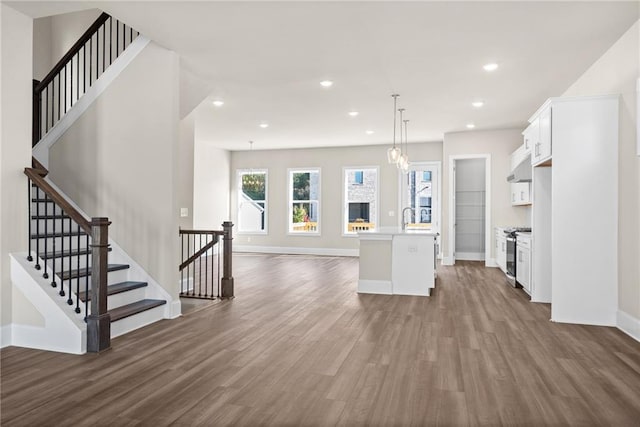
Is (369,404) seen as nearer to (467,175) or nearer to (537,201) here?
(537,201)

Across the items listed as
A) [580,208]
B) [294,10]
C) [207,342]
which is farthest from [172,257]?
[580,208]

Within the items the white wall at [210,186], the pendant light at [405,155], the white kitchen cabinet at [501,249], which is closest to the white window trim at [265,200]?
the white wall at [210,186]

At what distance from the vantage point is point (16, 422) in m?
2.25

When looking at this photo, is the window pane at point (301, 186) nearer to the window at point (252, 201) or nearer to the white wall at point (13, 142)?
the window at point (252, 201)

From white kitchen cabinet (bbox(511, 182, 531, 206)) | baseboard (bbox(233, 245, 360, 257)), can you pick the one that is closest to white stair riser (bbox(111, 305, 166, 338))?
white kitchen cabinet (bbox(511, 182, 531, 206))

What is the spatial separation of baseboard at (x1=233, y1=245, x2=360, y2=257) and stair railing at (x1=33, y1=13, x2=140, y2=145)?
22.0 ft

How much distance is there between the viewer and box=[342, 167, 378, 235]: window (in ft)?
36.2

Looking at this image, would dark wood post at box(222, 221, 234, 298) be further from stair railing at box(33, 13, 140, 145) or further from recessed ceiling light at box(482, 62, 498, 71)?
recessed ceiling light at box(482, 62, 498, 71)

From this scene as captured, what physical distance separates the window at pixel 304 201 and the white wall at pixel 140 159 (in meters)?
6.96

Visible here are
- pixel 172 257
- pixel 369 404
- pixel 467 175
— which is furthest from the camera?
pixel 467 175

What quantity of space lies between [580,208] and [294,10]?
136 inches

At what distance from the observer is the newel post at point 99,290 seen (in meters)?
3.37

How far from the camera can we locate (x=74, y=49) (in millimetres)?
5270

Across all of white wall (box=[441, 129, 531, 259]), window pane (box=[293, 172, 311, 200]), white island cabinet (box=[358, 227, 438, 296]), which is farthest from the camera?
window pane (box=[293, 172, 311, 200])
